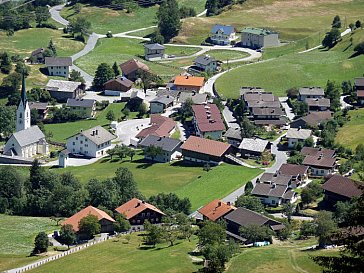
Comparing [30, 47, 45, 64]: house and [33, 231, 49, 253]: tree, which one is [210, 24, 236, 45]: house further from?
[33, 231, 49, 253]: tree

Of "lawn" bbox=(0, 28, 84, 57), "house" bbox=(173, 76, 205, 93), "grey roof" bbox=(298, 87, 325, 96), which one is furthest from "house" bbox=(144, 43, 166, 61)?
"grey roof" bbox=(298, 87, 325, 96)

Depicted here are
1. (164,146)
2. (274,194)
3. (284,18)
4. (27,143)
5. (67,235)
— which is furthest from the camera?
(284,18)

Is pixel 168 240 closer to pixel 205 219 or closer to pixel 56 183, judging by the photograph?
pixel 205 219

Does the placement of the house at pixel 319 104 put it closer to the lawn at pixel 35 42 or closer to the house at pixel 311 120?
the house at pixel 311 120

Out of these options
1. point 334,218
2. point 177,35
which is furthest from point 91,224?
point 177,35

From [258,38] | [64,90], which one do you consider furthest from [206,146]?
[258,38]

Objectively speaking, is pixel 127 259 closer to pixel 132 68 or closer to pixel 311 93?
pixel 311 93

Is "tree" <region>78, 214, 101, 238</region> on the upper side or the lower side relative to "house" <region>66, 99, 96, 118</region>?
upper
